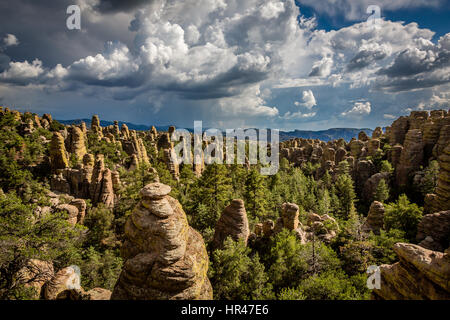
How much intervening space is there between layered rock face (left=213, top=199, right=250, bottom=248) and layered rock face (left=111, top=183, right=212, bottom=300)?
11.4m

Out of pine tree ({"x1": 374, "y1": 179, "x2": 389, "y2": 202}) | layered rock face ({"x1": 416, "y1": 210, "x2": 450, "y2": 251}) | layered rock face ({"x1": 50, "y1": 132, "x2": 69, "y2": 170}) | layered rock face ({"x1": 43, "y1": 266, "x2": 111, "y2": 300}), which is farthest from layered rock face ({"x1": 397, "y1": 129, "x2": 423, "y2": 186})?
layered rock face ({"x1": 50, "y1": 132, "x2": 69, "y2": 170})

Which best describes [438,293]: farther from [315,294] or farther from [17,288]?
[17,288]

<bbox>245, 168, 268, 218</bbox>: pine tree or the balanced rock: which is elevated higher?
<bbox>245, 168, 268, 218</bbox>: pine tree

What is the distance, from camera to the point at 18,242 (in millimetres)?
12648

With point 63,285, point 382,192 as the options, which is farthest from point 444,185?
point 63,285

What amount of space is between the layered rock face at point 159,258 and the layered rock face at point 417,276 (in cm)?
987

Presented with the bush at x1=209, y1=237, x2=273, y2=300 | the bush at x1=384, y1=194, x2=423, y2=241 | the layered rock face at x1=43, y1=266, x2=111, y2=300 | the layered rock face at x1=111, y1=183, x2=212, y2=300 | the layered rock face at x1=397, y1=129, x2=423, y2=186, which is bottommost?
the bush at x1=209, y1=237, x2=273, y2=300

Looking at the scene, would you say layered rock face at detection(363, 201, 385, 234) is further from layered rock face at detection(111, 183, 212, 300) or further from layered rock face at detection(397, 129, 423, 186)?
layered rock face at detection(397, 129, 423, 186)

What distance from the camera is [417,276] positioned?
31.7 feet

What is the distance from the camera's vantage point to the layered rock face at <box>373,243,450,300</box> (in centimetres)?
895

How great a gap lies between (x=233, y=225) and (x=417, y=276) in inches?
637

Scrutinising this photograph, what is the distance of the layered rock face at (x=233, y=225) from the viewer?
23.4 meters

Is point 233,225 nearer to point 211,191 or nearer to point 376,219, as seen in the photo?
point 211,191

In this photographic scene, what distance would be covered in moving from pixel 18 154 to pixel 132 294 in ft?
158
